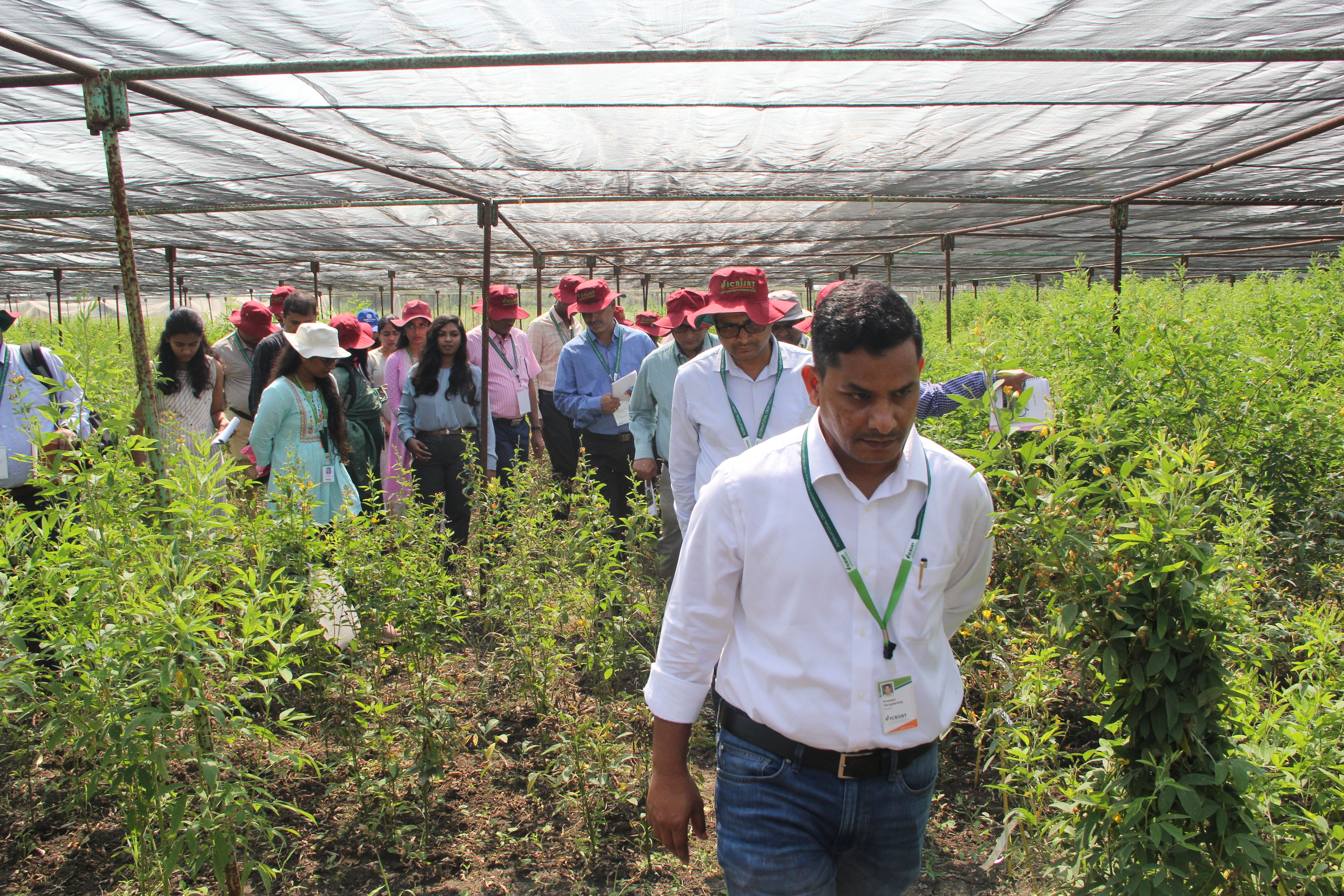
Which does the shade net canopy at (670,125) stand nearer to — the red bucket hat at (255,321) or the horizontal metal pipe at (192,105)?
the horizontal metal pipe at (192,105)

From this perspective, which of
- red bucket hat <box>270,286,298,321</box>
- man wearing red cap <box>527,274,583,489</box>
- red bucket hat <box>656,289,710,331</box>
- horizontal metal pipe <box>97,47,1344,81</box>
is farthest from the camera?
red bucket hat <box>270,286,298,321</box>

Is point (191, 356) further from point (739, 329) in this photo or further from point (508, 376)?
point (739, 329)

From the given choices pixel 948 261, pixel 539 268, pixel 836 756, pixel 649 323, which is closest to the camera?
pixel 836 756

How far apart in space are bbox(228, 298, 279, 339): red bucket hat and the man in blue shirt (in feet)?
6.64

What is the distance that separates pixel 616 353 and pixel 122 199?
317 centimetres

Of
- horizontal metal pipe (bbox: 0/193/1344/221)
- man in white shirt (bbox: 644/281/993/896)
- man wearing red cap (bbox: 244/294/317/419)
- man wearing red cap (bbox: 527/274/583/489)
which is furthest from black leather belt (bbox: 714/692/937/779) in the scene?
man wearing red cap (bbox: 527/274/583/489)

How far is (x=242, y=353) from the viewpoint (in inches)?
236

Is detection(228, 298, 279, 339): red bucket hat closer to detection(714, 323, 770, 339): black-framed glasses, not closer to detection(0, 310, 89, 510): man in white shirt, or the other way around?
detection(0, 310, 89, 510): man in white shirt

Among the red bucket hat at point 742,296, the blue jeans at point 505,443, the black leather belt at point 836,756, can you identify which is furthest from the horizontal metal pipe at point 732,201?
the black leather belt at point 836,756

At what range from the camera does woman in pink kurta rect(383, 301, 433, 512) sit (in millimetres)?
5898

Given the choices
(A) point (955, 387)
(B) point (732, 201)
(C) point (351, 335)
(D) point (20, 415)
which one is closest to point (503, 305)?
(C) point (351, 335)

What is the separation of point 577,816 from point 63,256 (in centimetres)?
1386

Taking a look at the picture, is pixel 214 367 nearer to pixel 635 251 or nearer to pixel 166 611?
pixel 166 611

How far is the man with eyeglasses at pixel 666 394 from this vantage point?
172 inches
